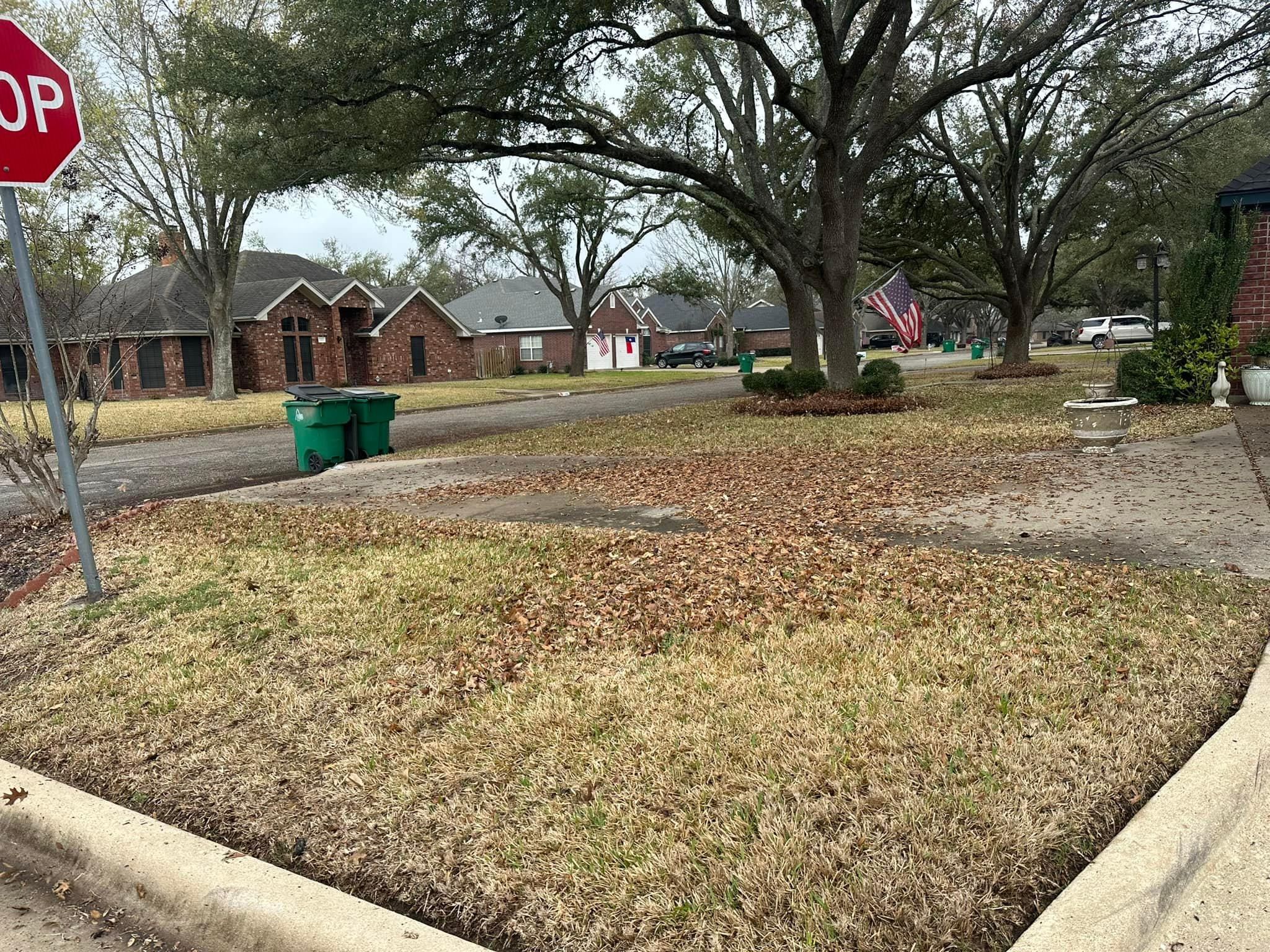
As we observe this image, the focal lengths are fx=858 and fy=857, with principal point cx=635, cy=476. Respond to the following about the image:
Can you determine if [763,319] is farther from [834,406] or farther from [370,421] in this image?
[370,421]

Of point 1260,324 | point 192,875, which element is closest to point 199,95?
point 192,875

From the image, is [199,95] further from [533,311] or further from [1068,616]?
[533,311]

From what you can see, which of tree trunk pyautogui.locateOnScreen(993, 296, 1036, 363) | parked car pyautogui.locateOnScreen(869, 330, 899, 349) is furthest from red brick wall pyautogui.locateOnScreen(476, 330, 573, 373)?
parked car pyautogui.locateOnScreen(869, 330, 899, 349)

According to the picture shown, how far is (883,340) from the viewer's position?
78250 millimetres

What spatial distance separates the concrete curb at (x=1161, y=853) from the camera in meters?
2.16

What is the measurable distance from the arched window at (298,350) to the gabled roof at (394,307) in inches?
115

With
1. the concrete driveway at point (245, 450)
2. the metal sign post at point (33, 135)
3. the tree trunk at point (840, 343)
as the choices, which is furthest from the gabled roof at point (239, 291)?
the metal sign post at point (33, 135)

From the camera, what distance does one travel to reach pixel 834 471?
9453mm

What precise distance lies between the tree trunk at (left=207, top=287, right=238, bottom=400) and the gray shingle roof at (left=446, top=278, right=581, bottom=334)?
25.0 meters

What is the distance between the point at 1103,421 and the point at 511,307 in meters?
52.3

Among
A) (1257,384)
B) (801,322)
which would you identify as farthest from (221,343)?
(1257,384)

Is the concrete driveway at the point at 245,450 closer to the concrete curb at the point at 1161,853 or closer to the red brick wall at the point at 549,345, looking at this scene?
the concrete curb at the point at 1161,853

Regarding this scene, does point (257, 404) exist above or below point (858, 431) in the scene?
above

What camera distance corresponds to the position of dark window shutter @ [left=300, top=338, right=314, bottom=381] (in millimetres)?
38281
